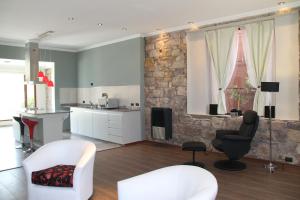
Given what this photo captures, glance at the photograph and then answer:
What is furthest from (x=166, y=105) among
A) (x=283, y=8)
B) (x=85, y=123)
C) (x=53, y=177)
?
(x=53, y=177)

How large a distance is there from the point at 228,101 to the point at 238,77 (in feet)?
1.87

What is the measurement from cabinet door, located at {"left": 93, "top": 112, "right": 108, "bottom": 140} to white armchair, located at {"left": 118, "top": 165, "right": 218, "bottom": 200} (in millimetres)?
5086

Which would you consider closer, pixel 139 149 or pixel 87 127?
pixel 139 149

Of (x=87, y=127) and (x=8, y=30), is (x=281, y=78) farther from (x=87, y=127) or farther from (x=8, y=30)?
(x=8, y=30)

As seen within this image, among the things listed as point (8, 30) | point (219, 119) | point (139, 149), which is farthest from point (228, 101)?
point (8, 30)

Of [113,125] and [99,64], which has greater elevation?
[99,64]

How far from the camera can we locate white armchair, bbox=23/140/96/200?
2.91 metres

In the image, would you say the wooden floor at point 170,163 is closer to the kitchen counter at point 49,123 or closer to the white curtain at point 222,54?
the kitchen counter at point 49,123

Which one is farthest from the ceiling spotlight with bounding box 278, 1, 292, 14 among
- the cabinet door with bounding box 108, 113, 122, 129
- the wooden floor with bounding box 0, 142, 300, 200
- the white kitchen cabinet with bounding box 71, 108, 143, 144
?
the cabinet door with bounding box 108, 113, 122, 129

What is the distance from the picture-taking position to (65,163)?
3451 millimetres

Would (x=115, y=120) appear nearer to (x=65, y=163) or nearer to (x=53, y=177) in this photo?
(x=65, y=163)

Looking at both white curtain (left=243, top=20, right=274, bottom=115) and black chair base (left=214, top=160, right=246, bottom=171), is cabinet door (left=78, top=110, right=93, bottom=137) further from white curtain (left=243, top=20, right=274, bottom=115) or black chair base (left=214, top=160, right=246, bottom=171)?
white curtain (left=243, top=20, right=274, bottom=115)

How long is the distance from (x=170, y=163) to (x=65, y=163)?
2.23 m

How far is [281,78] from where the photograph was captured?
4.75 metres
